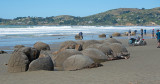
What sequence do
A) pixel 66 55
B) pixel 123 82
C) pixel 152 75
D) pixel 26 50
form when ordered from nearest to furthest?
1. pixel 123 82
2. pixel 152 75
3. pixel 26 50
4. pixel 66 55

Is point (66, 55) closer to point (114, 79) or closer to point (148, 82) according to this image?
point (114, 79)

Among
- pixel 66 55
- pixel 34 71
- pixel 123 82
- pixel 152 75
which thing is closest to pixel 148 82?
pixel 123 82

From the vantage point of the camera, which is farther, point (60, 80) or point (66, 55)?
point (66, 55)

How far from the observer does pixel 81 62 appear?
1157cm

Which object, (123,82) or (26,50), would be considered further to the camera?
(26,50)

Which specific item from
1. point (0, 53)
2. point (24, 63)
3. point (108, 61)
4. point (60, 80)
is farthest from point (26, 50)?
point (0, 53)

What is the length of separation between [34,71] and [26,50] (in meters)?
1.28

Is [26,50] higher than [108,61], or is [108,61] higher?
[26,50]

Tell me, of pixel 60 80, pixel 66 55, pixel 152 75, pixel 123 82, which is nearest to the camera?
pixel 123 82

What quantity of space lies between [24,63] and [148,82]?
215 inches

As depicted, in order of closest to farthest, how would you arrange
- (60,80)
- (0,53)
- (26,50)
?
(60,80)
(26,50)
(0,53)

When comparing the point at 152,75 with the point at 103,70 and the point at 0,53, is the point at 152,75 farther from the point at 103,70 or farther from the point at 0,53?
the point at 0,53

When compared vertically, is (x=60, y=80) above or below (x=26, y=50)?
below

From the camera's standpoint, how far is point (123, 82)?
8477 millimetres
